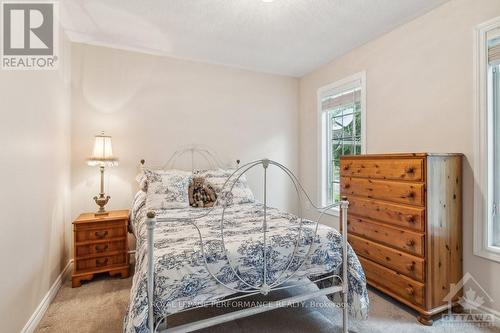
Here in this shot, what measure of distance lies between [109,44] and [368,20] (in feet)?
9.27

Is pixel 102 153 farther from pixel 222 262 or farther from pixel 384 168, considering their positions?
pixel 384 168

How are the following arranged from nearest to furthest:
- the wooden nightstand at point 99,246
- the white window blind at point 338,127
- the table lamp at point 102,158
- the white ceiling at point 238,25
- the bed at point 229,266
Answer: the bed at point 229,266 → the white ceiling at point 238,25 → the wooden nightstand at point 99,246 → the table lamp at point 102,158 → the white window blind at point 338,127

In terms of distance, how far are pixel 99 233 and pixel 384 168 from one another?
272cm

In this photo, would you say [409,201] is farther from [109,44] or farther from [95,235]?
[109,44]

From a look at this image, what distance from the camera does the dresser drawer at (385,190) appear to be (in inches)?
77.6

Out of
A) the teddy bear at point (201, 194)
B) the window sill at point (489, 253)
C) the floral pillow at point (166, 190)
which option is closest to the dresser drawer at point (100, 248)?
the floral pillow at point (166, 190)

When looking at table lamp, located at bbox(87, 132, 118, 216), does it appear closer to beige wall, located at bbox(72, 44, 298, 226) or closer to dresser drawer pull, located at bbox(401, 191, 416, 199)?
beige wall, located at bbox(72, 44, 298, 226)

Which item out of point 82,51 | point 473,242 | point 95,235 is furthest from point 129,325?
point 82,51

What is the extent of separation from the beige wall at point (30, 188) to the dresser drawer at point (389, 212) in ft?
8.67

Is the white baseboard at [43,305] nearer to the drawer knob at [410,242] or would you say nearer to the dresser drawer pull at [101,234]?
the dresser drawer pull at [101,234]

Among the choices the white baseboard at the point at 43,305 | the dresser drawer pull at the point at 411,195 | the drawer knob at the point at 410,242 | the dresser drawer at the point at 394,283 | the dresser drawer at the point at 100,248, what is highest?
the dresser drawer pull at the point at 411,195

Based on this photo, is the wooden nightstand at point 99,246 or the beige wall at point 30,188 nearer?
the beige wall at point 30,188

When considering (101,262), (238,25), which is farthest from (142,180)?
(238,25)

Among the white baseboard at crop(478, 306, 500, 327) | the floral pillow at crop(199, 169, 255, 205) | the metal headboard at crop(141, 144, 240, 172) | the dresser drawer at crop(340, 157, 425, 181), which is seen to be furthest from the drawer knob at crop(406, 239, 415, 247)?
the metal headboard at crop(141, 144, 240, 172)
